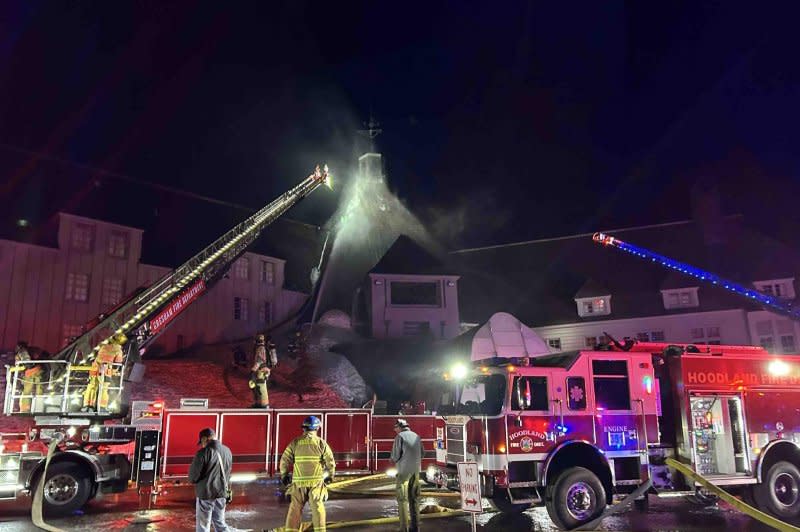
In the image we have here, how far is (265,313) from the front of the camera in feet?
113

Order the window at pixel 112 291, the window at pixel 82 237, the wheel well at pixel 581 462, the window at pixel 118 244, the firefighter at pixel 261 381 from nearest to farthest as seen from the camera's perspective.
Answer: the wheel well at pixel 581 462 → the firefighter at pixel 261 381 → the window at pixel 82 237 → the window at pixel 112 291 → the window at pixel 118 244

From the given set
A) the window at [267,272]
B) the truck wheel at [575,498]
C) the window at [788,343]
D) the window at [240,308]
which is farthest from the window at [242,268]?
the window at [788,343]

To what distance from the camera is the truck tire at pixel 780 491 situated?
34.2 ft

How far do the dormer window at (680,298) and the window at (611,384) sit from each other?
28098 millimetres

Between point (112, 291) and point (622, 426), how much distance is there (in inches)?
1004

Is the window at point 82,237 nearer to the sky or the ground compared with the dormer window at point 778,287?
nearer to the sky

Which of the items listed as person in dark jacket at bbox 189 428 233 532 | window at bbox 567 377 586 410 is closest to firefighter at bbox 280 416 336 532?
person in dark jacket at bbox 189 428 233 532

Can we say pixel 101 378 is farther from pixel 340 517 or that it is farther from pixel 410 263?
pixel 410 263

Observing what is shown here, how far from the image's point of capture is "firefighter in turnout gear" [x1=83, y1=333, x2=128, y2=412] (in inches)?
473

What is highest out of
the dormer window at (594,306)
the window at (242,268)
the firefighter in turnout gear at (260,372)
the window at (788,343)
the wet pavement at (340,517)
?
the window at (242,268)

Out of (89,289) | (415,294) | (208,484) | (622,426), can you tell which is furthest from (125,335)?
(415,294)

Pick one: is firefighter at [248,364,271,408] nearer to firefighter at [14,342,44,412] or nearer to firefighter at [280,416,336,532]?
firefighter at [14,342,44,412]

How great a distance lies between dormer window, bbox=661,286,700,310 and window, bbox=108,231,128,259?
103 feet

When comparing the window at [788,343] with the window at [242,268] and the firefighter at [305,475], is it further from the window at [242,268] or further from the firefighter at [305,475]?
the firefighter at [305,475]
